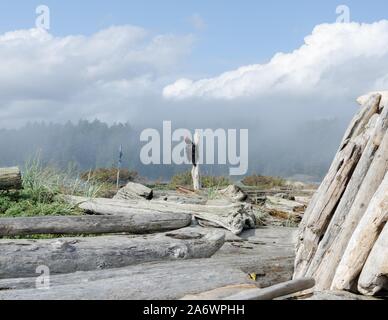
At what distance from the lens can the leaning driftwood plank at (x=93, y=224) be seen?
26.7ft

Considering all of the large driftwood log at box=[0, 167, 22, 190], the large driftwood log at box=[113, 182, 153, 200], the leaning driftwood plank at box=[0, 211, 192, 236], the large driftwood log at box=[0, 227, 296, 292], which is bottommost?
the large driftwood log at box=[0, 227, 296, 292]

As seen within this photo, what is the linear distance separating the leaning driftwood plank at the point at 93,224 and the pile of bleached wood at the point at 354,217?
3.09m

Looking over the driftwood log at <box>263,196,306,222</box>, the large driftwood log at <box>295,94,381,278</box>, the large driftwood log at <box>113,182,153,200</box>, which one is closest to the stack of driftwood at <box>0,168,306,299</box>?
the large driftwood log at <box>295,94,381,278</box>

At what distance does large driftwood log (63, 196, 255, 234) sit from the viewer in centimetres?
972

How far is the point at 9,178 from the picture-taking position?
10.4 m

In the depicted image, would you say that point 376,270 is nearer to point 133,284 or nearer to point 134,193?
point 133,284

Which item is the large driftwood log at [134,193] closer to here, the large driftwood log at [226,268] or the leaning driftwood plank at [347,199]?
the large driftwood log at [226,268]

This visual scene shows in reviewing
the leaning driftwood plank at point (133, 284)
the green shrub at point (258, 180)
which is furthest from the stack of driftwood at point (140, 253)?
the green shrub at point (258, 180)

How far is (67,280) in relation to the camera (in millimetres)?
5734

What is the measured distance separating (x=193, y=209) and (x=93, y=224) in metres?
2.40

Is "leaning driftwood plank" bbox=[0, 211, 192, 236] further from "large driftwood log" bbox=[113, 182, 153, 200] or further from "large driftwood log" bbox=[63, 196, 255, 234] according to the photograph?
"large driftwood log" bbox=[113, 182, 153, 200]

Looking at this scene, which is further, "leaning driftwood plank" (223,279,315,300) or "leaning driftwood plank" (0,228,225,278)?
"leaning driftwood plank" (0,228,225,278)
